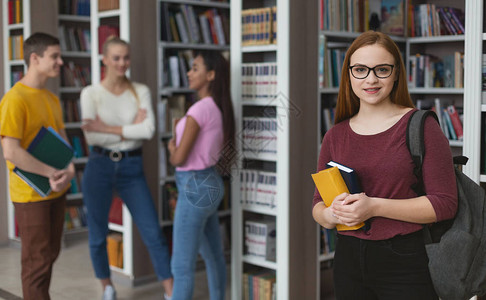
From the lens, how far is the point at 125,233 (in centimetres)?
485

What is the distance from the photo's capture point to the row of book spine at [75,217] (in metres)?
6.82

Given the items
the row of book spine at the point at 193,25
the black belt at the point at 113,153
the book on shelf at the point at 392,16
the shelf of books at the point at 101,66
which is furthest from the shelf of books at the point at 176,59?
the book on shelf at the point at 392,16

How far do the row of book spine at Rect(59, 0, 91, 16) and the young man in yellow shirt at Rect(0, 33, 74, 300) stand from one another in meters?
3.44

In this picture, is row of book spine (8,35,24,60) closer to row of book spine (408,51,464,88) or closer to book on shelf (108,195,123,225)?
book on shelf (108,195,123,225)

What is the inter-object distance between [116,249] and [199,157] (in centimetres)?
170

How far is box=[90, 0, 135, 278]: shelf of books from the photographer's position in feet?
15.5

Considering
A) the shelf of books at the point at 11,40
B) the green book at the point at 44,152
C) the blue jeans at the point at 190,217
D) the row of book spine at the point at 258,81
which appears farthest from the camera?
the shelf of books at the point at 11,40

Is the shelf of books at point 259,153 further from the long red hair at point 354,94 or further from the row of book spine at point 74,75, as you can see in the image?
the row of book spine at point 74,75

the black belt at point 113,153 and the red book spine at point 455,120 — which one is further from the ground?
the red book spine at point 455,120

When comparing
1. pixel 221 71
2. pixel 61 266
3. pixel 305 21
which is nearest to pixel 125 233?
pixel 61 266

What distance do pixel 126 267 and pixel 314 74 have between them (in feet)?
7.35

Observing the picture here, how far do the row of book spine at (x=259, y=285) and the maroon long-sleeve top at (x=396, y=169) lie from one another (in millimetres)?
2180

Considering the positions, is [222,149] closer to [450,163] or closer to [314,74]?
[314,74]

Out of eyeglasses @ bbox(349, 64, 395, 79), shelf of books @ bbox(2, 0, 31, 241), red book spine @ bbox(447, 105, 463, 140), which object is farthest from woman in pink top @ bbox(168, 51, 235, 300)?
shelf of books @ bbox(2, 0, 31, 241)
